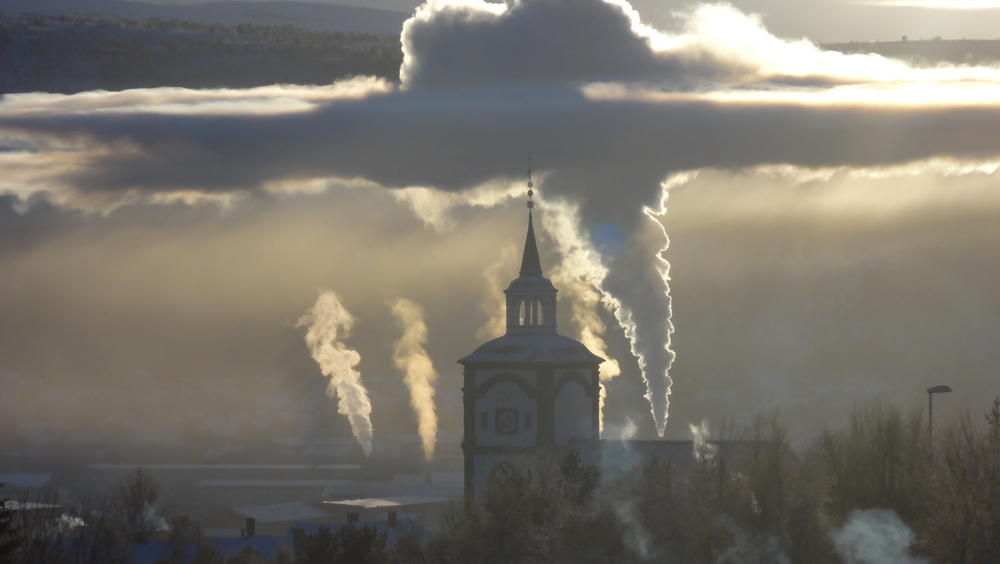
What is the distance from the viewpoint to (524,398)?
297ft

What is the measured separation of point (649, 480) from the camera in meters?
71.4

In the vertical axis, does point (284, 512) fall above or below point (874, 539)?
above

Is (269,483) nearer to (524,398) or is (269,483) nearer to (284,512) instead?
(284,512)

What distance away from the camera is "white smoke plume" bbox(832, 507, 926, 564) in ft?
205

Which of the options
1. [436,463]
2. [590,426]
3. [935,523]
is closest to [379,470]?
[436,463]

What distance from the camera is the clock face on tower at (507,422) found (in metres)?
90.6

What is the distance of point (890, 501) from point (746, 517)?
386 inches

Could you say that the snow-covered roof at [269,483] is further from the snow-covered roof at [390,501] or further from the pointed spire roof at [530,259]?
the pointed spire roof at [530,259]

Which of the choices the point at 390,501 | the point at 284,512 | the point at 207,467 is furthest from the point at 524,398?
the point at 207,467

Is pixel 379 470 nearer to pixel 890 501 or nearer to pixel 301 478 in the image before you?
pixel 301 478

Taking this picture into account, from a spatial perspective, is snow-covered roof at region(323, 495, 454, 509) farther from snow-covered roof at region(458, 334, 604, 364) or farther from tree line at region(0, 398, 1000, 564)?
tree line at region(0, 398, 1000, 564)

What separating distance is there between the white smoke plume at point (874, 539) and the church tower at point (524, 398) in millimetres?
24074

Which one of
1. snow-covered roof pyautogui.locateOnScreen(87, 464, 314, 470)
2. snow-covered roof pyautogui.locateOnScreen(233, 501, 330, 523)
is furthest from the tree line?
snow-covered roof pyautogui.locateOnScreen(87, 464, 314, 470)

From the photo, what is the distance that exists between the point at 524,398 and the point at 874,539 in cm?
2939
